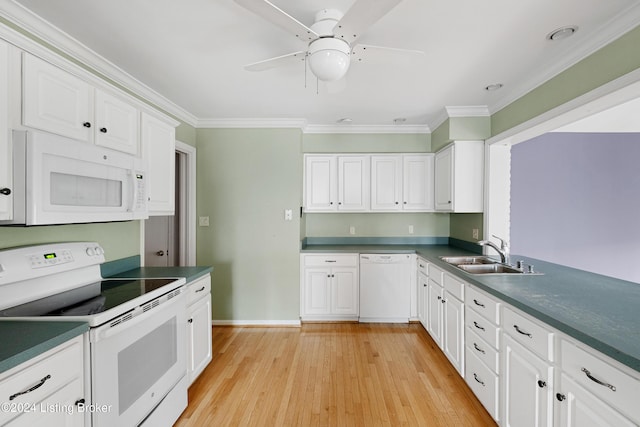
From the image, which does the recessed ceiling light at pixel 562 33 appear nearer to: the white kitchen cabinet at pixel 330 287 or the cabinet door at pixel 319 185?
the cabinet door at pixel 319 185

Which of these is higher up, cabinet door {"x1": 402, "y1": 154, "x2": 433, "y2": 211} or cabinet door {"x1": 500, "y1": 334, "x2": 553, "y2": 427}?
cabinet door {"x1": 402, "y1": 154, "x2": 433, "y2": 211}

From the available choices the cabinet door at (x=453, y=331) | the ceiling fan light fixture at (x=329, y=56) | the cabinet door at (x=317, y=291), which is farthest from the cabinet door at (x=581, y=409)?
the cabinet door at (x=317, y=291)

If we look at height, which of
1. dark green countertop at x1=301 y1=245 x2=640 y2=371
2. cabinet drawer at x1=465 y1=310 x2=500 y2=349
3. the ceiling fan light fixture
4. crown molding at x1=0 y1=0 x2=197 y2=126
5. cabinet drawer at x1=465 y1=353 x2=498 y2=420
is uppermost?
crown molding at x1=0 y1=0 x2=197 y2=126

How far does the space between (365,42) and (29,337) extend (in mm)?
2211

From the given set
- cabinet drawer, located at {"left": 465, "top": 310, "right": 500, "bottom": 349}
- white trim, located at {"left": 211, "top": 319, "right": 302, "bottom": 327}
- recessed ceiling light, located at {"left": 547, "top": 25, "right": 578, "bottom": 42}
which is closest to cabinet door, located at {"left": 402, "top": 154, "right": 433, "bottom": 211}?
cabinet drawer, located at {"left": 465, "top": 310, "right": 500, "bottom": 349}

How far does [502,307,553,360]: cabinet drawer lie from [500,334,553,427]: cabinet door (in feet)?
0.12

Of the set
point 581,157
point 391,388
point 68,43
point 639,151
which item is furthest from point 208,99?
point 639,151

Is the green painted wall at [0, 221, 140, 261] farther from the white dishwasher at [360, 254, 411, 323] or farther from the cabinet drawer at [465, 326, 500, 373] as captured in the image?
the cabinet drawer at [465, 326, 500, 373]

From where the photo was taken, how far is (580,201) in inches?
124

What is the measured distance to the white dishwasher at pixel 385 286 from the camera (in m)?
3.23

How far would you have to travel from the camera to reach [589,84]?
5.55 ft

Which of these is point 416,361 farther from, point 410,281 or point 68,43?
point 68,43

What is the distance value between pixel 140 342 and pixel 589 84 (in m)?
3.12

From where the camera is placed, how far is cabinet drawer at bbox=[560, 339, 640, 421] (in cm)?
91
